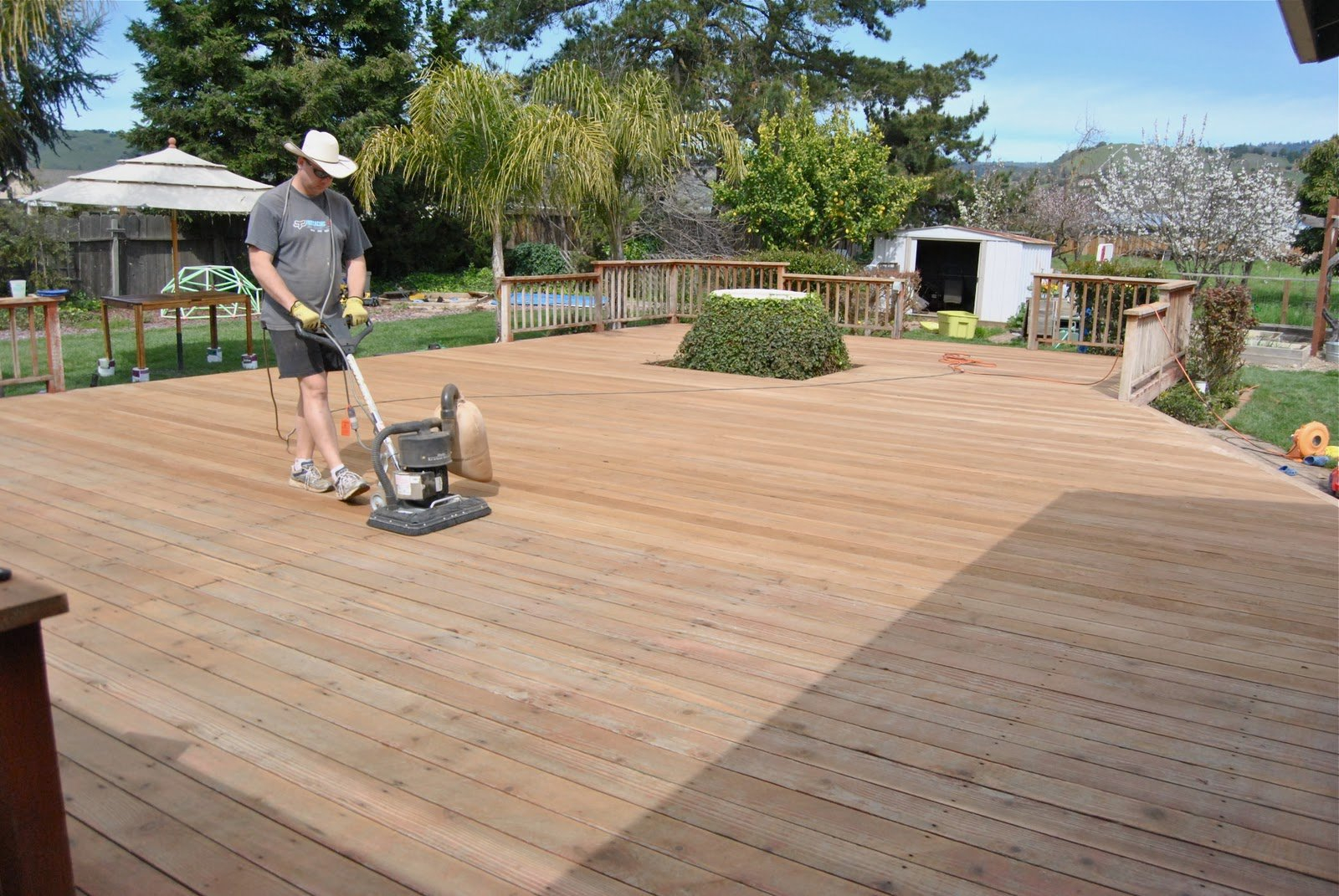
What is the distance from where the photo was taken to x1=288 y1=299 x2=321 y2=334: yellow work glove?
3.64 metres

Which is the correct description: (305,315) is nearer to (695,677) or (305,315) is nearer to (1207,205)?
(695,677)

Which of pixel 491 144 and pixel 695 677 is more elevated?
pixel 491 144

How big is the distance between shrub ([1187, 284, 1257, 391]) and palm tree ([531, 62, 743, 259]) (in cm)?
559

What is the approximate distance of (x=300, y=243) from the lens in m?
3.90

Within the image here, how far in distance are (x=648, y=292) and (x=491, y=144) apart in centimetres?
224

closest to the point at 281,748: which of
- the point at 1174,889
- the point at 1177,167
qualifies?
the point at 1174,889

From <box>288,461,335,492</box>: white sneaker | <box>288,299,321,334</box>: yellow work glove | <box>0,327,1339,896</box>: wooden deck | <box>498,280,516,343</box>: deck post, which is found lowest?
<box>0,327,1339,896</box>: wooden deck

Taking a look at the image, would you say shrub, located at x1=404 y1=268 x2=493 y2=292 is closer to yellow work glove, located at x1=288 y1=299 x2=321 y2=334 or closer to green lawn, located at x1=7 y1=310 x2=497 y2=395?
green lawn, located at x1=7 y1=310 x2=497 y2=395

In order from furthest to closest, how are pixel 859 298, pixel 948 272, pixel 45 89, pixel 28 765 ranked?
pixel 948 272
pixel 45 89
pixel 859 298
pixel 28 765

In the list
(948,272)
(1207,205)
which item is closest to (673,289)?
(948,272)

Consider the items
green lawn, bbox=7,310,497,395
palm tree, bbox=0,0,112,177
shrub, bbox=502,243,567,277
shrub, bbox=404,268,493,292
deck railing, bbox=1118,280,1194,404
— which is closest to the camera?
deck railing, bbox=1118,280,1194,404

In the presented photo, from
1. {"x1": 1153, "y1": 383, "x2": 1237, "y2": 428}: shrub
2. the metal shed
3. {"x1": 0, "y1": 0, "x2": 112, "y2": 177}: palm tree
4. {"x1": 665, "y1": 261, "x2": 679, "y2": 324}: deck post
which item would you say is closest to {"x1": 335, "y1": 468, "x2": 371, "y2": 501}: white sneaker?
{"x1": 1153, "y1": 383, "x2": 1237, "y2": 428}: shrub

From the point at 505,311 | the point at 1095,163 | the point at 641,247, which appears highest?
the point at 1095,163

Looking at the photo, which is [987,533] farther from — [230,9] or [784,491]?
[230,9]
